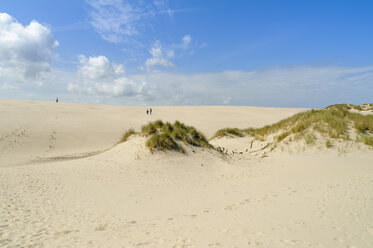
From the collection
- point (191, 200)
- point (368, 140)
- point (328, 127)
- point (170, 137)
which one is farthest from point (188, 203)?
point (328, 127)

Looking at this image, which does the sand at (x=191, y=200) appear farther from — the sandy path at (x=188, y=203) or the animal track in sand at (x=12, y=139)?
the animal track in sand at (x=12, y=139)

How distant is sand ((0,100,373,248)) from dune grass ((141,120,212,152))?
48 cm

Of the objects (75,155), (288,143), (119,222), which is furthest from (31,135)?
(288,143)

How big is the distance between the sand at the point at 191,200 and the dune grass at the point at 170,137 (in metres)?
0.48

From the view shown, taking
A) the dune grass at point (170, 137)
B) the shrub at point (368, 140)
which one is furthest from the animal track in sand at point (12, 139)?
the shrub at point (368, 140)

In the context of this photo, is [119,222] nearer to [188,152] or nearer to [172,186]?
[172,186]

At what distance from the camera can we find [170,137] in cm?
1048

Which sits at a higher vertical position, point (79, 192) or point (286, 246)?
point (286, 246)

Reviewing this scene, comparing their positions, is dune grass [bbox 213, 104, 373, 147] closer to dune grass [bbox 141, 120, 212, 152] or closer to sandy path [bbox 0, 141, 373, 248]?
A: sandy path [bbox 0, 141, 373, 248]

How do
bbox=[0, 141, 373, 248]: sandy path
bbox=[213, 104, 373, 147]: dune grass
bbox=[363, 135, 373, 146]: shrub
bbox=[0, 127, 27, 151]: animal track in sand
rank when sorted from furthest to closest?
bbox=[0, 127, 27, 151]: animal track in sand < bbox=[213, 104, 373, 147]: dune grass < bbox=[363, 135, 373, 146]: shrub < bbox=[0, 141, 373, 248]: sandy path

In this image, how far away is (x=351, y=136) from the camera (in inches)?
415

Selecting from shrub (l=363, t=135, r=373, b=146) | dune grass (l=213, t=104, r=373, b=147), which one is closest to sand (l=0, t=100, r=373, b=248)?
shrub (l=363, t=135, r=373, b=146)

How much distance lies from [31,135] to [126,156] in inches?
462

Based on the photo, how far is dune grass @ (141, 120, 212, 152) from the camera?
392 inches
